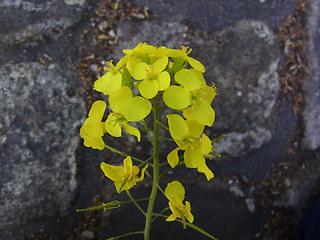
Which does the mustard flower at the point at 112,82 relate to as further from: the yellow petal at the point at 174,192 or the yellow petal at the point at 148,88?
the yellow petal at the point at 174,192

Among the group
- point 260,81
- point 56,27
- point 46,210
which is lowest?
point 46,210

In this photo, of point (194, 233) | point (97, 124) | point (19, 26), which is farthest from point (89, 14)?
point (194, 233)

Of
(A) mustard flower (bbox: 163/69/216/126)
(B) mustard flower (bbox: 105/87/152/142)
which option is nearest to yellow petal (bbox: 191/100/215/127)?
(A) mustard flower (bbox: 163/69/216/126)

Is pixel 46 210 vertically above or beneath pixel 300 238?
above

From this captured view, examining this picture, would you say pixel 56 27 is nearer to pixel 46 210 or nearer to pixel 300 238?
pixel 46 210

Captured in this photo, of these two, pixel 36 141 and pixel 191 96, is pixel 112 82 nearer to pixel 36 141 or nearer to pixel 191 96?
pixel 191 96

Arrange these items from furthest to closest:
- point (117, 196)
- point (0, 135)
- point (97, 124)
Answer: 1. point (117, 196)
2. point (0, 135)
3. point (97, 124)

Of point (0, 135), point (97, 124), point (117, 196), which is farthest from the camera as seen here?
point (117, 196)

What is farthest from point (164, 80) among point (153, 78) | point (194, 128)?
point (194, 128)
